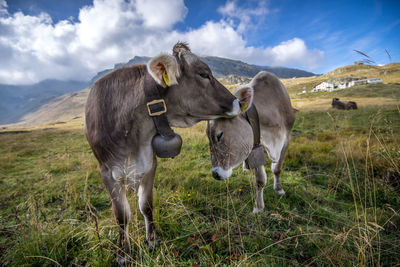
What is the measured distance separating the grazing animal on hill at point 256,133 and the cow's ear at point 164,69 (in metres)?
1.02

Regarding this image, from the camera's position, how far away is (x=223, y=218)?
2748mm

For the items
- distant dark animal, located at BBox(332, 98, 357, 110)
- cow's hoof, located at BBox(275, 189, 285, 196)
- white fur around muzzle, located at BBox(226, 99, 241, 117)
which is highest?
white fur around muzzle, located at BBox(226, 99, 241, 117)

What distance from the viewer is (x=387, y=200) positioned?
3.37 metres

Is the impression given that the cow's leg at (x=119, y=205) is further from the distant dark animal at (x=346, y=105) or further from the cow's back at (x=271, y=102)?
the distant dark animal at (x=346, y=105)

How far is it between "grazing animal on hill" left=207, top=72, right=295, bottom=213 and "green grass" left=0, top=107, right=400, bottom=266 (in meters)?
0.39

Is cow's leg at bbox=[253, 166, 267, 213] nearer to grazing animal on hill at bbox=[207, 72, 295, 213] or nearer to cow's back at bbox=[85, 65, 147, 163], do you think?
grazing animal on hill at bbox=[207, 72, 295, 213]

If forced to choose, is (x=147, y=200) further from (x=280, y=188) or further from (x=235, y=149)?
(x=280, y=188)

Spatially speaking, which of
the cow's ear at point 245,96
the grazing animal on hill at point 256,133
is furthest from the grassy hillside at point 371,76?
the cow's ear at point 245,96

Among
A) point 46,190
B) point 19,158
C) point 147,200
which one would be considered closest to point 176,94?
point 147,200

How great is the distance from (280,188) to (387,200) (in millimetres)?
1930

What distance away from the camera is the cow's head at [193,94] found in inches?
82.9

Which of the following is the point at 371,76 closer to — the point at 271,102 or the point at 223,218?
the point at 271,102

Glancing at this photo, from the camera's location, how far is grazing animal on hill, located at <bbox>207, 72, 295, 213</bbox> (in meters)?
→ 2.67

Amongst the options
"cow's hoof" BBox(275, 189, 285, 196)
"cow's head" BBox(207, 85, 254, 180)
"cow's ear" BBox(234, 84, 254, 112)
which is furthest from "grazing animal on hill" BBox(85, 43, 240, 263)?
"cow's hoof" BBox(275, 189, 285, 196)
